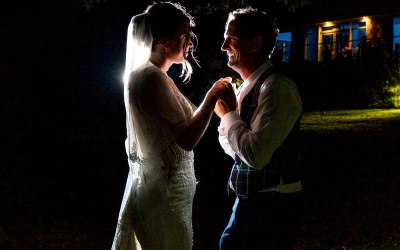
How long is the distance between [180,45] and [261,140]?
855 mm

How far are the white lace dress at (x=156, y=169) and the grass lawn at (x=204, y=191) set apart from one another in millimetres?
2648

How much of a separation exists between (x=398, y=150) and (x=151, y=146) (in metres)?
8.58

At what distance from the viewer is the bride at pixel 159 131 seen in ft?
9.63

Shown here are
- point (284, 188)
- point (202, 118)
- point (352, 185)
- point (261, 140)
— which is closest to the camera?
point (261, 140)

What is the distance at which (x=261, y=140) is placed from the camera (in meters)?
2.60

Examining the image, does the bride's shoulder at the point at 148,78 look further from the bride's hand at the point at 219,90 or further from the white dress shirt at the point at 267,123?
the white dress shirt at the point at 267,123

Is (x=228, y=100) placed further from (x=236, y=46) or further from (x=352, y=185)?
(x=352, y=185)

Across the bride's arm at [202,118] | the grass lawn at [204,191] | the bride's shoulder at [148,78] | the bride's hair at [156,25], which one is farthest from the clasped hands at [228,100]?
the grass lawn at [204,191]

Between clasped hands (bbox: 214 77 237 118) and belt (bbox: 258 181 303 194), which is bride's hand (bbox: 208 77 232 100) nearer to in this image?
clasped hands (bbox: 214 77 237 118)

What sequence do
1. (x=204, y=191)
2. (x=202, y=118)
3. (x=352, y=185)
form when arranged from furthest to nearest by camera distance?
(x=352, y=185), (x=204, y=191), (x=202, y=118)

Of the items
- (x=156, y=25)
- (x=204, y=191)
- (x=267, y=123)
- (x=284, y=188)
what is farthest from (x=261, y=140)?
(x=204, y=191)

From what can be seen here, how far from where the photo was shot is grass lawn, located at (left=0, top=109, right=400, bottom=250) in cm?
634

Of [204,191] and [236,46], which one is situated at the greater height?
[236,46]

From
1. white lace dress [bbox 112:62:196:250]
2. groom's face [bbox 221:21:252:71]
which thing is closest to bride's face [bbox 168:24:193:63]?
white lace dress [bbox 112:62:196:250]
